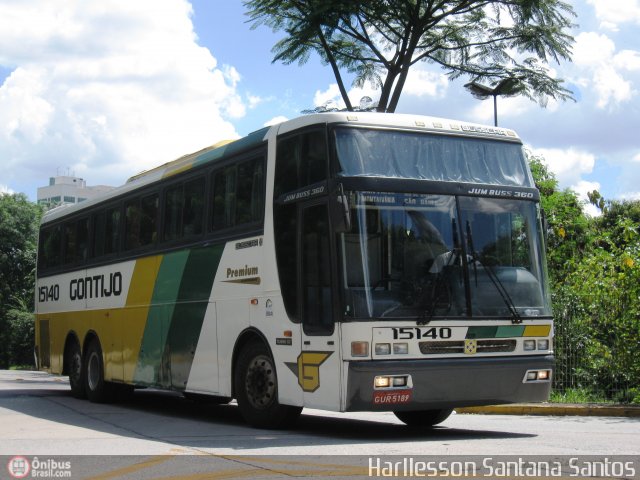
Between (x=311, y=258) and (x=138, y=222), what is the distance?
6.32 m

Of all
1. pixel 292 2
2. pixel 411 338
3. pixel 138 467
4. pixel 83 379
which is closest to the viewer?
pixel 138 467

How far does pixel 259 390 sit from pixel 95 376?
24.0 ft

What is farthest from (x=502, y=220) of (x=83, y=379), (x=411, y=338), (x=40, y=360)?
(x=40, y=360)

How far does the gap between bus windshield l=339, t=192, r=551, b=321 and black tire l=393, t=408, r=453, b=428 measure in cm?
231

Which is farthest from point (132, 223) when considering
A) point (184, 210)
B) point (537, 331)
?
point (537, 331)

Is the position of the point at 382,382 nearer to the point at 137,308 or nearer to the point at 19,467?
the point at 19,467

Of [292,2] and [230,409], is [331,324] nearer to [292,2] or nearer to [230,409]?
[230,409]

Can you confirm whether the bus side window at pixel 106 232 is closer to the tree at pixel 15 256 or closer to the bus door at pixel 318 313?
the bus door at pixel 318 313

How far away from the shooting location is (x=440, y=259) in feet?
36.2

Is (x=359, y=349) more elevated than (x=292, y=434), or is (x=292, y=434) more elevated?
(x=359, y=349)

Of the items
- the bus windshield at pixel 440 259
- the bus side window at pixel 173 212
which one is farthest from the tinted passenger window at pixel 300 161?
the bus side window at pixel 173 212

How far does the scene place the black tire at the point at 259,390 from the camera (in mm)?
12008

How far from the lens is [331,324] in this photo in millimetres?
10828

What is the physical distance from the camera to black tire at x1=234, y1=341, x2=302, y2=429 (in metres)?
12.0
